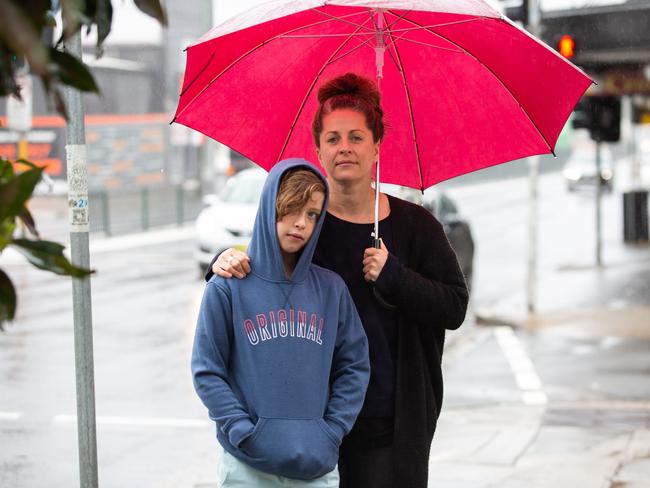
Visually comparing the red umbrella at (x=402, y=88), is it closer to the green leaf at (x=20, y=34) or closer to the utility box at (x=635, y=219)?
the green leaf at (x=20, y=34)

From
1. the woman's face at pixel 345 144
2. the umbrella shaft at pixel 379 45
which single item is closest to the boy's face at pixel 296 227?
the woman's face at pixel 345 144

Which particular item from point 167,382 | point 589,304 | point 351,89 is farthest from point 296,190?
point 589,304

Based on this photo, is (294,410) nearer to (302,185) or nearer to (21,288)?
(302,185)

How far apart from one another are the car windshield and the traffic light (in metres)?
5.09

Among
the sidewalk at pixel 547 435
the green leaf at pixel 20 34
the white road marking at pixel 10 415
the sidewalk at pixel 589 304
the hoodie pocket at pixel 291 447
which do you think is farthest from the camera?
the sidewalk at pixel 589 304

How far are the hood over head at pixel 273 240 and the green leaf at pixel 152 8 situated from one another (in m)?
1.55

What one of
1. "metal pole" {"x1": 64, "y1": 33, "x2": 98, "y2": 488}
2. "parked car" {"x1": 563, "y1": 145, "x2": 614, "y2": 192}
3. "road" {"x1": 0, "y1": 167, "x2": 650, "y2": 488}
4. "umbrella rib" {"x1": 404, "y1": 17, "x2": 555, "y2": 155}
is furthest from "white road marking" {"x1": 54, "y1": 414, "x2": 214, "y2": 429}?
"parked car" {"x1": 563, "y1": 145, "x2": 614, "y2": 192}

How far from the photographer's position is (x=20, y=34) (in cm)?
141

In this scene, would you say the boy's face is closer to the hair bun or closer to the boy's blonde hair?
the boy's blonde hair

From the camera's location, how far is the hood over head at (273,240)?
3.36 metres

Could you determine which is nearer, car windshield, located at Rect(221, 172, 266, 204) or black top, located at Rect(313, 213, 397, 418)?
black top, located at Rect(313, 213, 397, 418)

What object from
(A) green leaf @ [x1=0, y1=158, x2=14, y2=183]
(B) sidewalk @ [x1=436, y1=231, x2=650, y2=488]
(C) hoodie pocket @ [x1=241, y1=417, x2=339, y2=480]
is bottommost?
(B) sidewalk @ [x1=436, y1=231, x2=650, y2=488]

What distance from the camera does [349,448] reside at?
3.61m

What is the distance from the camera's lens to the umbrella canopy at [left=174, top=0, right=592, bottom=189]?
13.3 feet
